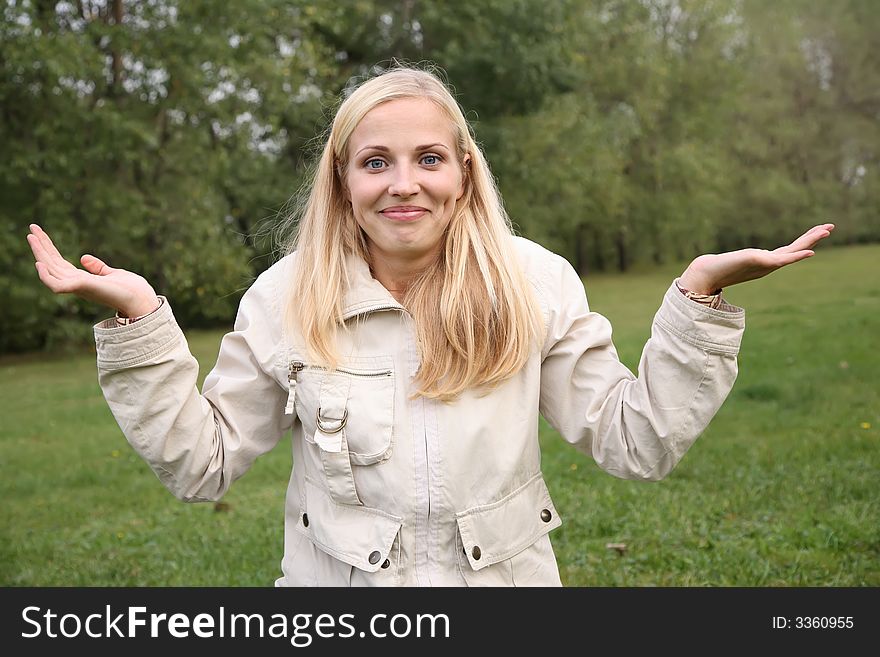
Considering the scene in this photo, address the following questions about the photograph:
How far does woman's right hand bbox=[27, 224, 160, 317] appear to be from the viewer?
2.11 m

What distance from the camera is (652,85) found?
31.0 meters

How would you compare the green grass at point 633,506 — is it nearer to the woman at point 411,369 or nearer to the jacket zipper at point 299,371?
the woman at point 411,369

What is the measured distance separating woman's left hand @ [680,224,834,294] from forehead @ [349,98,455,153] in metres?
0.70

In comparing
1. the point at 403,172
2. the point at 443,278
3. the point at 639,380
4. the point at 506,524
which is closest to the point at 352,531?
the point at 506,524

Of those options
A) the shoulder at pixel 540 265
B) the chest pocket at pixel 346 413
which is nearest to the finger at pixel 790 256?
the shoulder at pixel 540 265

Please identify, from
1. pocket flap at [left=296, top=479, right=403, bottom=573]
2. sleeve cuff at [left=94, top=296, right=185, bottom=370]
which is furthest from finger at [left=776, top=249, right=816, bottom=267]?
sleeve cuff at [left=94, top=296, right=185, bottom=370]

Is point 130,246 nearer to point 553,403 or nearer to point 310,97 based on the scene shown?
point 310,97

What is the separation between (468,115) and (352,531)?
16.3m

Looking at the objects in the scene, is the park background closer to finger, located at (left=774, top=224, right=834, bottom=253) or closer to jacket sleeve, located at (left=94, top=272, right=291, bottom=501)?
jacket sleeve, located at (left=94, top=272, right=291, bottom=501)

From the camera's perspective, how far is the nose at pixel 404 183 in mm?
2258

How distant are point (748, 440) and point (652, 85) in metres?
26.4

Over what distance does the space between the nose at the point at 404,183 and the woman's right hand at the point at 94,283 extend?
62 cm

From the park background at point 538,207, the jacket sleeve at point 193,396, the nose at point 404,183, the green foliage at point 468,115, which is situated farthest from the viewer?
the green foliage at point 468,115

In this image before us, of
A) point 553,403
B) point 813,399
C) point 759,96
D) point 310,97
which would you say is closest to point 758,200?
point 759,96
